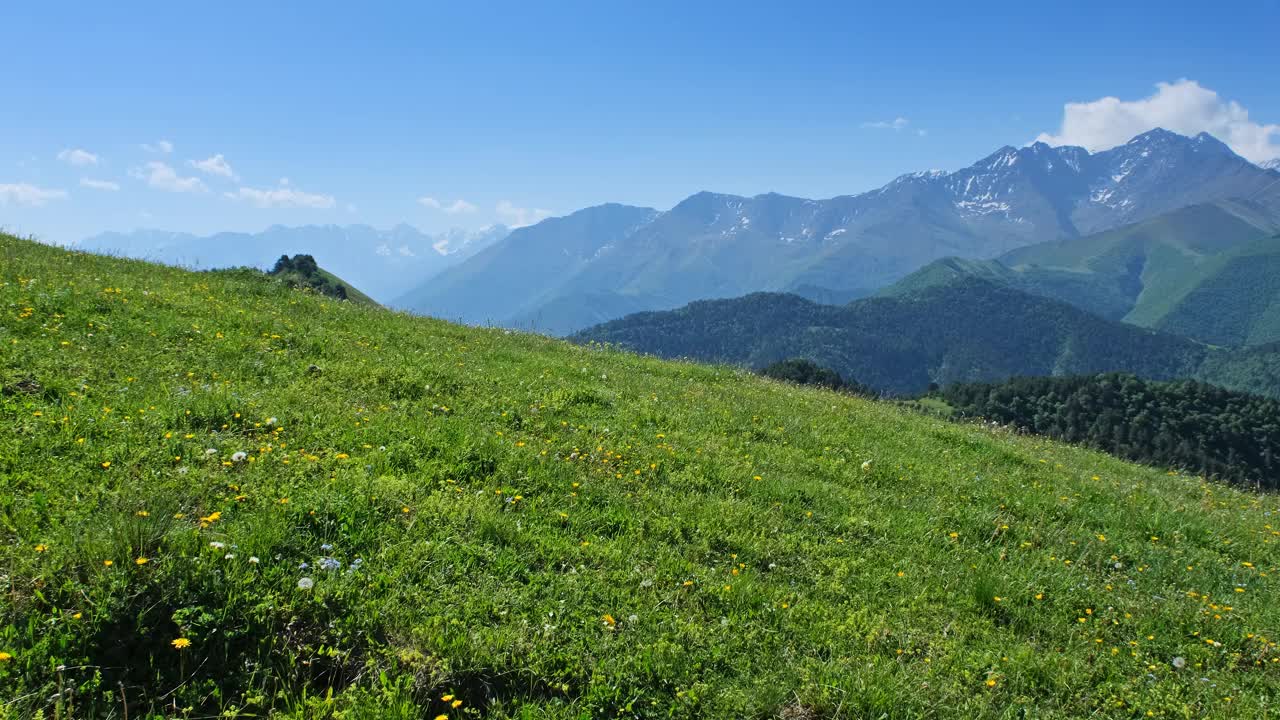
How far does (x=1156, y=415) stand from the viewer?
105 meters

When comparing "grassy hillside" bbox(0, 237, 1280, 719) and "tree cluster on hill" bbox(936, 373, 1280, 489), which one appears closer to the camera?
"grassy hillside" bbox(0, 237, 1280, 719)

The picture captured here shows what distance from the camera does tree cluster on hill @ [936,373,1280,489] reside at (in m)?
98.2

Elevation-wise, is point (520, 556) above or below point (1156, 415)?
above

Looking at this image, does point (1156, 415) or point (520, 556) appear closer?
point (520, 556)

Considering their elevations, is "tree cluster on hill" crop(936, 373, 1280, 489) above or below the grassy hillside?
below

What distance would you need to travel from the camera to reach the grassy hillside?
15.5 ft

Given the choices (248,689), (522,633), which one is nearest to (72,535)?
(248,689)

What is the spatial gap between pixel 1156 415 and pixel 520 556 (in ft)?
423

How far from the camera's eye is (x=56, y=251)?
53.2 ft

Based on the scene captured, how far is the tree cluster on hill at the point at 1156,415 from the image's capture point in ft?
322

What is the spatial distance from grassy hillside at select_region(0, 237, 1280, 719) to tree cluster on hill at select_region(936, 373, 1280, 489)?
9308cm

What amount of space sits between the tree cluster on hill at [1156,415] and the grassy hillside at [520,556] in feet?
305

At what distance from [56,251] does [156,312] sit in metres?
7.29

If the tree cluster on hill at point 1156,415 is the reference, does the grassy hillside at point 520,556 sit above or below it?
above
